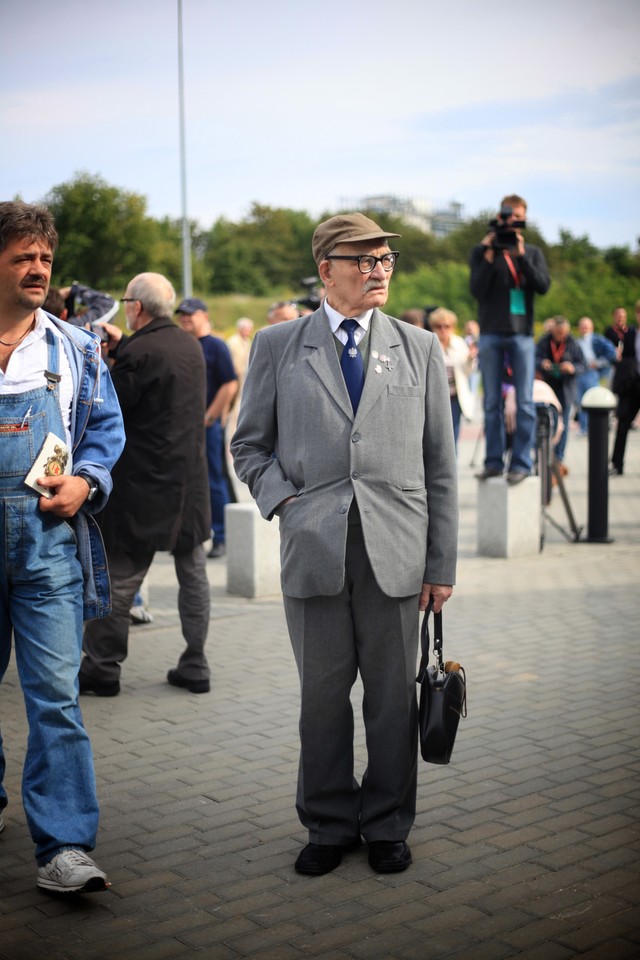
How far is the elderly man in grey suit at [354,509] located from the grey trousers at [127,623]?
2245 mm

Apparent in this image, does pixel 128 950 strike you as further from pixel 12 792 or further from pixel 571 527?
pixel 571 527

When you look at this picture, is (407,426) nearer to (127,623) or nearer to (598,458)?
(127,623)

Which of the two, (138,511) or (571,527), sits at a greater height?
(138,511)

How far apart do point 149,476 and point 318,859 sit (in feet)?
8.86

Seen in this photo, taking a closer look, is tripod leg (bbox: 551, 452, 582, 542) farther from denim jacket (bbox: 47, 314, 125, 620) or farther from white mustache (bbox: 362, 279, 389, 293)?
denim jacket (bbox: 47, 314, 125, 620)

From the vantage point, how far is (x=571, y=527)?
11.2m

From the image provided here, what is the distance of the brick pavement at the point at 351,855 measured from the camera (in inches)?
136

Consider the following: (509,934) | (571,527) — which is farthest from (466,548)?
(509,934)

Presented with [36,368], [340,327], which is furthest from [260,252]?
[36,368]

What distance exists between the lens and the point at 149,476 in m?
6.14

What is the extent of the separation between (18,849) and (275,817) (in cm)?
94

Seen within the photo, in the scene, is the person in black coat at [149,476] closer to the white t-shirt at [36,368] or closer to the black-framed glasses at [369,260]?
the white t-shirt at [36,368]

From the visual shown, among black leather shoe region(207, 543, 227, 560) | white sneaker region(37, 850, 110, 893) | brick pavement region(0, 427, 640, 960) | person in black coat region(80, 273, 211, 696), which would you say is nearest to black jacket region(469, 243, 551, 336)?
black leather shoe region(207, 543, 227, 560)

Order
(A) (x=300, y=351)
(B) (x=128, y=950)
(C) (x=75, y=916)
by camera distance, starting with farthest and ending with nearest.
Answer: (A) (x=300, y=351), (C) (x=75, y=916), (B) (x=128, y=950)
